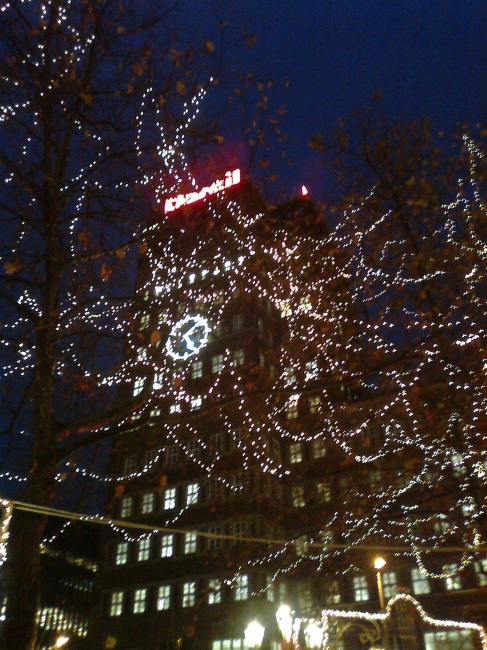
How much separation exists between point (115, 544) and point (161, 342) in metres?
29.4

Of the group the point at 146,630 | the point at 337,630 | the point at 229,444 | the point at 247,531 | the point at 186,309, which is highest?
the point at 229,444

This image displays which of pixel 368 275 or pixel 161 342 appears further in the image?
pixel 368 275

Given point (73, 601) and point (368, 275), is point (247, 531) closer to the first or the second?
point (368, 275)

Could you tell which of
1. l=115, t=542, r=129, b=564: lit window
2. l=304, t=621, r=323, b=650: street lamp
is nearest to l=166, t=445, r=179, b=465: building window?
l=115, t=542, r=129, b=564: lit window

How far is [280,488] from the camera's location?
29906mm

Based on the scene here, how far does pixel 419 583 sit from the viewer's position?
28484 millimetres

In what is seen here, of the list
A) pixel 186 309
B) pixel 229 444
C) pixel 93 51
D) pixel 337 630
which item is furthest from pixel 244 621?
pixel 93 51

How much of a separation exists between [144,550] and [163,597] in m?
3.00

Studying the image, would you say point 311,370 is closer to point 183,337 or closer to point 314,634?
point 314,634

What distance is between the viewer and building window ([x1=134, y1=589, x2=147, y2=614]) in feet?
104

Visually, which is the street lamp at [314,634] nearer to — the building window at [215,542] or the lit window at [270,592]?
the lit window at [270,592]

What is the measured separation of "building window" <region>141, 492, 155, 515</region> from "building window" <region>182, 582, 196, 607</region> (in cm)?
495

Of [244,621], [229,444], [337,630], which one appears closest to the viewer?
[337,630]

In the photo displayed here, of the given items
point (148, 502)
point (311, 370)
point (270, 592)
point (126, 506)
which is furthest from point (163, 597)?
point (311, 370)
